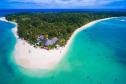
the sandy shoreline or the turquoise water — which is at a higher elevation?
the sandy shoreline

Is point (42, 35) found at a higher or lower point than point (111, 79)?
higher

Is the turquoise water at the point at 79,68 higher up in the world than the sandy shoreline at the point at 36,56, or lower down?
lower down

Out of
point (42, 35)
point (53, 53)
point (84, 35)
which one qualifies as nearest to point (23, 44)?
point (42, 35)

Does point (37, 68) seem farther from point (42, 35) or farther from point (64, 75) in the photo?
point (42, 35)

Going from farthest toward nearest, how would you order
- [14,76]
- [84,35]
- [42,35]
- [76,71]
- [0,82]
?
[84,35] → [42,35] → [76,71] → [14,76] → [0,82]

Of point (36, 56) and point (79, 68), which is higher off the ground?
point (36, 56)

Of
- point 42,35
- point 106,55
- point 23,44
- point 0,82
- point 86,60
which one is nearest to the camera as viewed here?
point 0,82

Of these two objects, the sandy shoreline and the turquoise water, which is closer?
the turquoise water

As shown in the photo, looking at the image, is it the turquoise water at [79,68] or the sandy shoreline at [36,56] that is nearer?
the turquoise water at [79,68]

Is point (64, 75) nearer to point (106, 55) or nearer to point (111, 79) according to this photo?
point (111, 79)

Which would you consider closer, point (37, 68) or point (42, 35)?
point (37, 68)

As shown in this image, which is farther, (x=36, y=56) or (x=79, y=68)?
(x=36, y=56)
